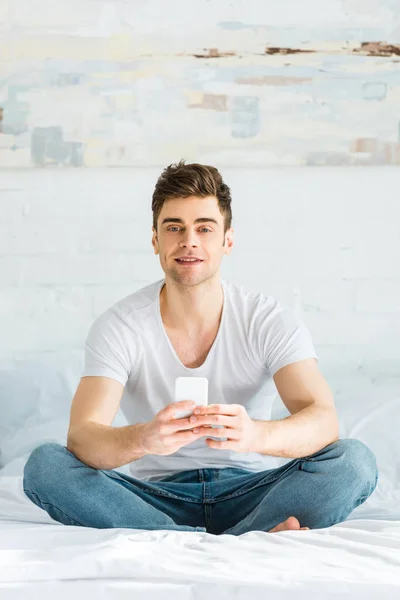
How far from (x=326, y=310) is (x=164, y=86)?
88 cm

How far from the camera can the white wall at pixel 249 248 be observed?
107 inches

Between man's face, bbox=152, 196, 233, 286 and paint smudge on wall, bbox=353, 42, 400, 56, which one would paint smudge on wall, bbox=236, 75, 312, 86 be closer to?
paint smudge on wall, bbox=353, 42, 400, 56

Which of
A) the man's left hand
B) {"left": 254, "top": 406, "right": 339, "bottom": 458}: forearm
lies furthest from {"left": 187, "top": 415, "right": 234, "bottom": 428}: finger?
{"left": 254, "top": 406, "right": 339, "bottom": 458}: forearm

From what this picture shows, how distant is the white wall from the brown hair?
79cm

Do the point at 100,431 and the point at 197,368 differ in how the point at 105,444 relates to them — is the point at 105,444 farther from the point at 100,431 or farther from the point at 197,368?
the point at 197,368

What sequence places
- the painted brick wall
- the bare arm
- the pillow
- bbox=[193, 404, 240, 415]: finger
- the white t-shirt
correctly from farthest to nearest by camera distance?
the painted brick wall
the pillow
the white t-shirt
the bare arm
bbox=[193, 404, 240, 415]: finger

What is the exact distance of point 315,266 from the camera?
274cm

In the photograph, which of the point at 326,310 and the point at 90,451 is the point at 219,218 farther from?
the point at 326,310

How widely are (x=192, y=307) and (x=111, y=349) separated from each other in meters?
0.21

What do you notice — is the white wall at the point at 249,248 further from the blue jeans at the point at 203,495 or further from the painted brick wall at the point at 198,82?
the blue jeans at the point at 203,495

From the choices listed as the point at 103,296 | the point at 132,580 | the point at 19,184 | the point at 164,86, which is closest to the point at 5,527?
the point at 132,580

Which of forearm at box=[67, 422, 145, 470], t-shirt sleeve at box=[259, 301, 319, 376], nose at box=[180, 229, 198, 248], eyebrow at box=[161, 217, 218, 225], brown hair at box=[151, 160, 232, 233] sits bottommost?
forearm at box=[67, 422, 145, 470]

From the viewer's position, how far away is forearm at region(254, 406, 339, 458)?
1585 mm

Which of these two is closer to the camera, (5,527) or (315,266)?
(5,527)
